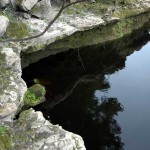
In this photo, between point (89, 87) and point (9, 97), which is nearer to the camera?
point (9, 97)

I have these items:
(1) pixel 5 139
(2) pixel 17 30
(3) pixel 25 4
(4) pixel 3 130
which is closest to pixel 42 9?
(3) pixel 25 4

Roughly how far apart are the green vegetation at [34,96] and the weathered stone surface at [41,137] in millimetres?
2788

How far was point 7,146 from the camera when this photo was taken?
→ 372 inches

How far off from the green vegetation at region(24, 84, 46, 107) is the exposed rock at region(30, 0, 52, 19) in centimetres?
484

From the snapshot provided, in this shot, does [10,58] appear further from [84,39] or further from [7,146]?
[84,39]

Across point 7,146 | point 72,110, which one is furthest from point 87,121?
point 7,146

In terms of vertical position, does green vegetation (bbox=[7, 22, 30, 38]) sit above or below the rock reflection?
above

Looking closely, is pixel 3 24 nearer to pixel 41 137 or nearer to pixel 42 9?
pixel 42 9

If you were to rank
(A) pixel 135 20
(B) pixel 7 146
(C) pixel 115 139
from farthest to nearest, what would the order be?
(A) pixel 135 20 < (C) pixel 115 139 < (B) pixel 7 146

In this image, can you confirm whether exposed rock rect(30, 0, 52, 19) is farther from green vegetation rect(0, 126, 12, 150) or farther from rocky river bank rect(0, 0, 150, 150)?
green vegetation rect(0, 126, 12, 150)

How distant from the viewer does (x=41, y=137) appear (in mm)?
9773

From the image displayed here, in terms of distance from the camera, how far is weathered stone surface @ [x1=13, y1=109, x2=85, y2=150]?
9.45 metres

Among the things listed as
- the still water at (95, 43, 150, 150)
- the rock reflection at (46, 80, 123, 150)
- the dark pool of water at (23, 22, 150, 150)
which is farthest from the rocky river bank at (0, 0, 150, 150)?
the still water at (95, 43, 150, 150)

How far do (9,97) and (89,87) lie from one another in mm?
5874
